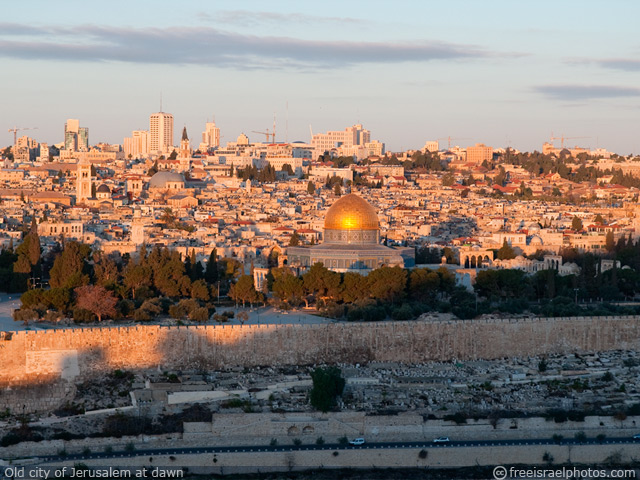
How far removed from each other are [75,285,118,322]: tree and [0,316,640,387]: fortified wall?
147 inches

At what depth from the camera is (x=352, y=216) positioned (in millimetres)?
51312

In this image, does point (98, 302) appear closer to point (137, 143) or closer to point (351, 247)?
point (351, 247)

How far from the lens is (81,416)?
30.8m

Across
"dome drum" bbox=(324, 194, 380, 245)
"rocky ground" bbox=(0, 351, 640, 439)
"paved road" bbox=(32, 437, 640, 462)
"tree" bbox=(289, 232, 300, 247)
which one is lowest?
"paved road" bbox=(32, 437, 640, 462)

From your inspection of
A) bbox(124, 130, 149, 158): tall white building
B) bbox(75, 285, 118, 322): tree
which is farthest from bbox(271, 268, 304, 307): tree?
bbox(124, 130, 149, 158): tall white building

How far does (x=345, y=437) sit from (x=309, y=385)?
10.7 feet

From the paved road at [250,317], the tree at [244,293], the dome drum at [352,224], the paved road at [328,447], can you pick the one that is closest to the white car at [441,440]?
the paved road at [328,447]

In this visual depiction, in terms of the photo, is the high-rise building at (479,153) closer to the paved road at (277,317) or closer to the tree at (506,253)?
the tree at (506,253)

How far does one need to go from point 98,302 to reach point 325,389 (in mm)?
9373

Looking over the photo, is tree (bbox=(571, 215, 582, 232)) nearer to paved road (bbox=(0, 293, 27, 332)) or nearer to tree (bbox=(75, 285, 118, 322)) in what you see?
paved road (bbox=(0, 293, 27, 332))

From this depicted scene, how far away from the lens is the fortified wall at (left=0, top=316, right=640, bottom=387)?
33312 mm

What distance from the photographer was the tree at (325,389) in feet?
100

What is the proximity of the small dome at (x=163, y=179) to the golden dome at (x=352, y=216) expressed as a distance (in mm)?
46100

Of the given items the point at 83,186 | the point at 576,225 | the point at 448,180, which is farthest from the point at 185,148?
the point at 576,225
